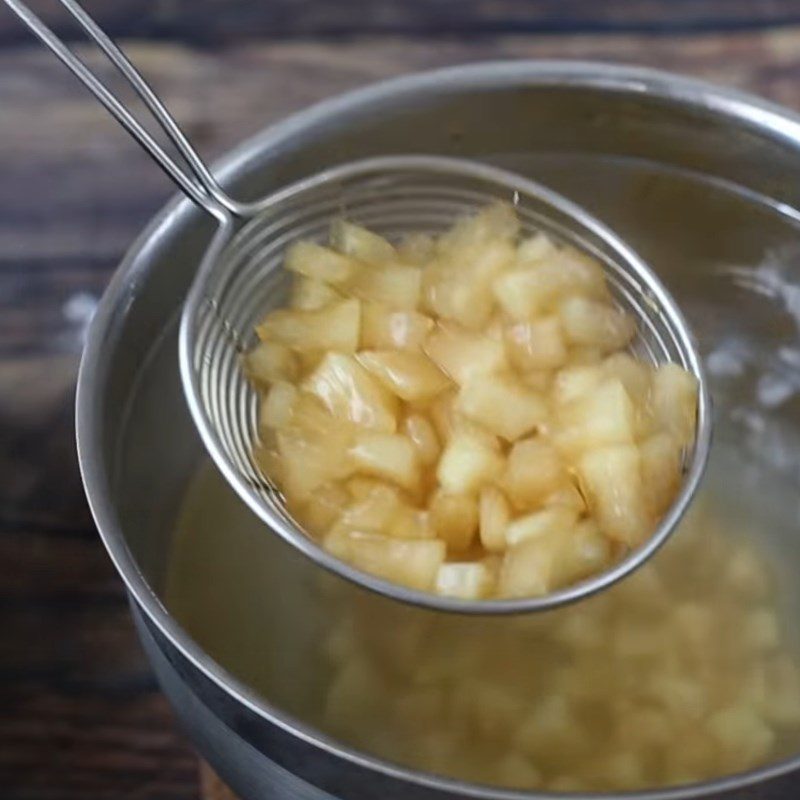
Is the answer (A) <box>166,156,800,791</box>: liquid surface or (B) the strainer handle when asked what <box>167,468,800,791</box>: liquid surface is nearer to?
(A) <box>166,156,800,791</box>: liquid surface

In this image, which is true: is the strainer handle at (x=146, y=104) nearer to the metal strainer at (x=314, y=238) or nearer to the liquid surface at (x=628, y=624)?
the metal strainer at (x=314, y=238)

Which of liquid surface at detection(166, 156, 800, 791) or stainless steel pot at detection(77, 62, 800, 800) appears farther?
liquid surface at detection(166, 156, 800, 791)

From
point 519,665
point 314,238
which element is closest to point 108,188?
point 314,238

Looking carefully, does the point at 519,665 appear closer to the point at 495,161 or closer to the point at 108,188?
the point at 495,161

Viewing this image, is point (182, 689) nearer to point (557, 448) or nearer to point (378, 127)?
point (557, 448)

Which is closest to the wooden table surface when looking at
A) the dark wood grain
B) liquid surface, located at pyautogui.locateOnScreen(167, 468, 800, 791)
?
the dark wood grain

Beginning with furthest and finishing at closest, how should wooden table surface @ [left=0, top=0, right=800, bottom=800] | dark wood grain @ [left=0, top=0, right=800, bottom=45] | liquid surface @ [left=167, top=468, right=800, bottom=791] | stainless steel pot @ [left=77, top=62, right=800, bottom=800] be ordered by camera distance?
1. dark wood grain @ [left=0, top=0, right=800, bottom=45]
2. wooden table surface @ [left=0, top=0, right=800, bottom=800]
3. liquid surface @ [left=167, top=468, right=800, bottom=791]
4. stainless steel pot @ [left=77, top=62, right=800, bottom=800]

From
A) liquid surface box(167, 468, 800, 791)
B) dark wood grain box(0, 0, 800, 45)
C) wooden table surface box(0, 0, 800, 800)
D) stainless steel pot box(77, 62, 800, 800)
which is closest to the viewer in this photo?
stainless steel pot box(77, 62, 800, 800)

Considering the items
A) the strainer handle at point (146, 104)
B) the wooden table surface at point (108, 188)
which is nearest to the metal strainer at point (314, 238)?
the strainer handle at point (146, 104)
